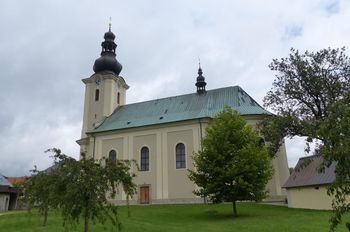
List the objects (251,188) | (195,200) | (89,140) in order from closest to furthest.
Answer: (251,188)
(195,200)
(89,140)

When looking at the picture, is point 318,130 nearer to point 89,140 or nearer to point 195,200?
point 195,200

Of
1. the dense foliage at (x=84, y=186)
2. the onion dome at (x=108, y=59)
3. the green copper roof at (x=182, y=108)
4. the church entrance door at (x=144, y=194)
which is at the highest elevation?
the onion dome at (x=108, y=59)

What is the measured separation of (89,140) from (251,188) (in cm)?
2366

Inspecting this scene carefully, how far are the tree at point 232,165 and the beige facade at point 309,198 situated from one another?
510cm

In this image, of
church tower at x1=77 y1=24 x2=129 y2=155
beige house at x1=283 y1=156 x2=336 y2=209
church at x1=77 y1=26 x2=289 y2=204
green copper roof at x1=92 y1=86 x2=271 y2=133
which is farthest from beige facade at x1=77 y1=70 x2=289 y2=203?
beige house at x1=283 y1=156 x2=336 y2=209

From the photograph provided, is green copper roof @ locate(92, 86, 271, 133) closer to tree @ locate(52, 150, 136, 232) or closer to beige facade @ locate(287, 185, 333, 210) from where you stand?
beige facade @ locate(287, 185, 333, 210)

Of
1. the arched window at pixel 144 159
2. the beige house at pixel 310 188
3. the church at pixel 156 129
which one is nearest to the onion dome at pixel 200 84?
the church at pixel 156 129

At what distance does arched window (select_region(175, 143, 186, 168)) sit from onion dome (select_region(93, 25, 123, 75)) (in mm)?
14935

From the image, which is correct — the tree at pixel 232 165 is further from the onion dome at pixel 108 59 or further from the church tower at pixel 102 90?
the onion dome at pixel 108 59

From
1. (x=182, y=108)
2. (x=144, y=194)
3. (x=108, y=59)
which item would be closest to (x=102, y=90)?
(x=108, y=59)

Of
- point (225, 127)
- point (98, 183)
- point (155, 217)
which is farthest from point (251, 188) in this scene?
point (98, 183)

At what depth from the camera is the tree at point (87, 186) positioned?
35.9 feet

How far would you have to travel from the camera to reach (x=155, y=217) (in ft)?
74.6

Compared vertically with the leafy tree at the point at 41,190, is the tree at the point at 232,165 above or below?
above
